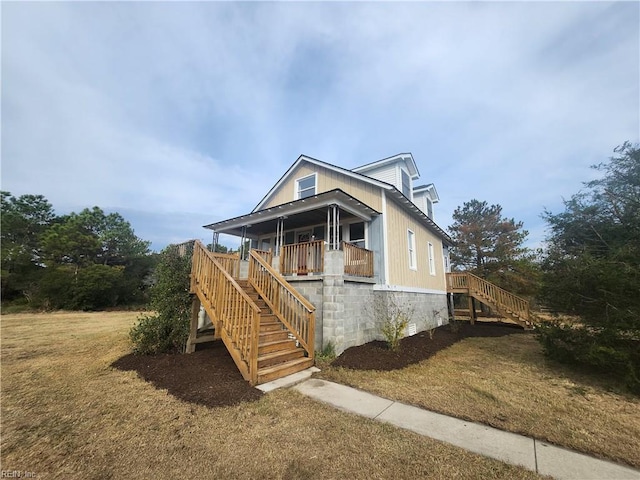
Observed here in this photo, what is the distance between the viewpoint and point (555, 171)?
12.2 meters

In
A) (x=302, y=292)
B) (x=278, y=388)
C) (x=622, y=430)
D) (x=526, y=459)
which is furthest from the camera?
(x=302, y=292)

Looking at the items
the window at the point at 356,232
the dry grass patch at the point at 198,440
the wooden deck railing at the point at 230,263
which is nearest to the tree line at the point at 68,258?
the wooden deck railing at the point at 230,263

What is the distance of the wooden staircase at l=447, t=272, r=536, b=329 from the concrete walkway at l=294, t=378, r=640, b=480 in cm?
1112

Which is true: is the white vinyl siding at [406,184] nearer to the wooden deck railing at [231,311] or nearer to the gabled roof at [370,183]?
the gabled roof at [370,183]

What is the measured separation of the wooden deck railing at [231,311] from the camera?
4.64 meters

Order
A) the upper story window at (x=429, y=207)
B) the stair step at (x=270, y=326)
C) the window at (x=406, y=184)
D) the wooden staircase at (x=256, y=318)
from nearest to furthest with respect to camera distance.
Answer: the wooden staircase at (x=256, y=318) → the stair step at (x=270, y=326) → the window at (x=406, y=184) → the upper story window at (x=429, y=207)

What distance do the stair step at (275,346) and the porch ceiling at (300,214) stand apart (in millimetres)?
4280

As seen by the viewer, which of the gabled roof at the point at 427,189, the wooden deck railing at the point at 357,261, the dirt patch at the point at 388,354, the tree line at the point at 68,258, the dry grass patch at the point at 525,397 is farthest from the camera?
the tree line at the point at 68,258

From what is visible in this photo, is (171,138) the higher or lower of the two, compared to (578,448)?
higher

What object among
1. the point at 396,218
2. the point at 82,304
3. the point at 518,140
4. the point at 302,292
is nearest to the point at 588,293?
the point at 396,218

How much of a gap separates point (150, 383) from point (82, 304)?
67.7 feet

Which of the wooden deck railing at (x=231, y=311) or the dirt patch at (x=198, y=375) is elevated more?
the wooden deck railing at (x=231, y=311)

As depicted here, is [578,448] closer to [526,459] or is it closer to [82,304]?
[526,459]

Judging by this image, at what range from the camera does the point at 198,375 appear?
200 inches
